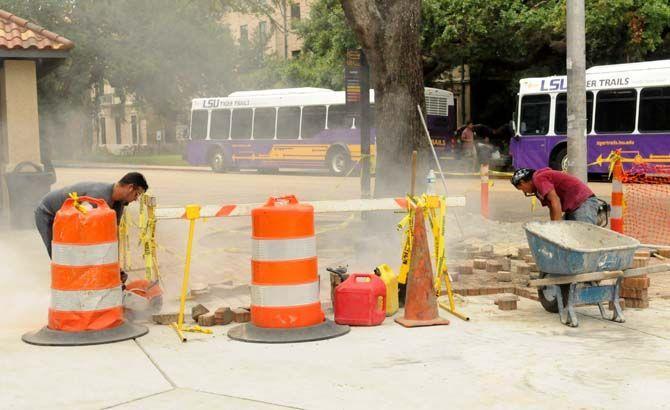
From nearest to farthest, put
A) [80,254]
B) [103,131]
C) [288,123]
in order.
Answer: [80,254] → [288,123] → [103,131]

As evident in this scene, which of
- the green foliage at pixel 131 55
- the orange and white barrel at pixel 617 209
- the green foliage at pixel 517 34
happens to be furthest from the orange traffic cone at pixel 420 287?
the green foliage at pixel 517 34

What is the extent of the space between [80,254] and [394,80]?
20.0ft

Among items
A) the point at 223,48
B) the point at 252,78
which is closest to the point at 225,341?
the point at 252,78

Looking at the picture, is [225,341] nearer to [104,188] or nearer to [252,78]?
[104,188]

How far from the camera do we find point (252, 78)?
46188 millimetres

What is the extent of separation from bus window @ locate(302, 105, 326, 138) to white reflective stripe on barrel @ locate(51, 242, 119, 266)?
2457cm

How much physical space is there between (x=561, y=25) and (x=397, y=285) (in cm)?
1973

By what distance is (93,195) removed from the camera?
686cm

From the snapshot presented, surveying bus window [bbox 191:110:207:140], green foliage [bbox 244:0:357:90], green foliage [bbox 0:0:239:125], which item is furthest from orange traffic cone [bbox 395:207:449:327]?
bus window [bbox 191:110:207:140]

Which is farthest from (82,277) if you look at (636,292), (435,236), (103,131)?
(103,131)

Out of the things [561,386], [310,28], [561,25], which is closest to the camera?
[561,386]

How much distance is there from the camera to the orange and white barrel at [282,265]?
6.30 meters

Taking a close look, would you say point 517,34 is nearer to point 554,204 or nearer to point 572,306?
point 554,204

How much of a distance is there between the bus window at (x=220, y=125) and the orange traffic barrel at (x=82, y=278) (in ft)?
90.9
